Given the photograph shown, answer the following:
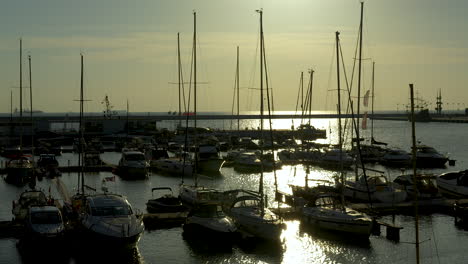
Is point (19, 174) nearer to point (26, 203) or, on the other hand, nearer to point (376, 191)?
point (26, 203)

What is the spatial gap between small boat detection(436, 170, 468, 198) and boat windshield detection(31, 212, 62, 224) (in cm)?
3239

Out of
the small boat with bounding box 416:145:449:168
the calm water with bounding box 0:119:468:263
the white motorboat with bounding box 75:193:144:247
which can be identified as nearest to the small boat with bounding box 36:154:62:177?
the calm water with bounding box 0:119:468:263

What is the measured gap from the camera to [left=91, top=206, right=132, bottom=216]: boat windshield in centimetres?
3272

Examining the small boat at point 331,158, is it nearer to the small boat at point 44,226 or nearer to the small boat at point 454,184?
the small boat at point 454,184

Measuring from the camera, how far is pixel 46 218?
33.5 m

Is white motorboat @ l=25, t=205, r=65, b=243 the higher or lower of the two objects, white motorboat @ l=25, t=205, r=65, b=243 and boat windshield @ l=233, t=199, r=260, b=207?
the lower

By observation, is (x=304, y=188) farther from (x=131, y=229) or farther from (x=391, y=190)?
(x=131, y=229)

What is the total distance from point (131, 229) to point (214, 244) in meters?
5.67

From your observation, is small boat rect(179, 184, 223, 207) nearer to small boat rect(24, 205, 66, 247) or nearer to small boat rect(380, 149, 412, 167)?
small boat rect(24, 205, 66, 247)

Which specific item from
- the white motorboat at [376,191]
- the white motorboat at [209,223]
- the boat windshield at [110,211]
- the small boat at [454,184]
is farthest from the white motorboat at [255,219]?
the small boat at [454,184]

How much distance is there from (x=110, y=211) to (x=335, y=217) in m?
13.4

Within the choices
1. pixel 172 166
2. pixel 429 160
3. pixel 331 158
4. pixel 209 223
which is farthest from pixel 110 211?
pixel 429 160

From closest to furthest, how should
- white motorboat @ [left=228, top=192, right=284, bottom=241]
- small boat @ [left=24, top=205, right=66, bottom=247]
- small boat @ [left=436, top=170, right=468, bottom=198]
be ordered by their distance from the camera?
1. small boat @ [left=24, top=205, right=66, bottom=247]
2. white motorboat @ [left=228, top=192, right=284, bottom=241]
3. small boat @ [left=436, top=170, right=468, bottom=198]

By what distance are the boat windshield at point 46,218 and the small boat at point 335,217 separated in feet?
49.8
